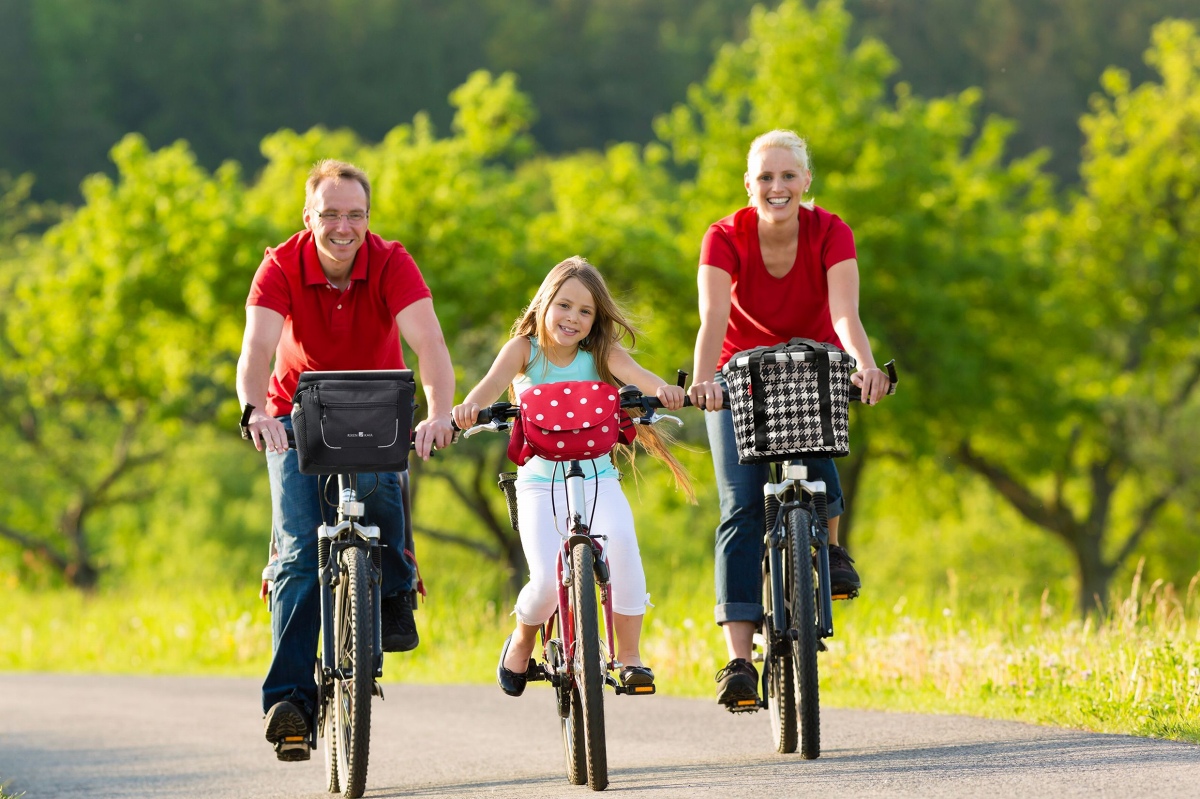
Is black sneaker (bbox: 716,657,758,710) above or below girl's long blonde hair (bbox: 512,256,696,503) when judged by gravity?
below

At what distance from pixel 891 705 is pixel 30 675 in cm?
937

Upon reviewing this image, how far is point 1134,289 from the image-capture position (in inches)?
1393

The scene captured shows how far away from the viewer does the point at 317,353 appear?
566 centimetres

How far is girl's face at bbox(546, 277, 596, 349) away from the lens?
5.59 metres

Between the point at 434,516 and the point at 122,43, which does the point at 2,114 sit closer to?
the point at 122,43

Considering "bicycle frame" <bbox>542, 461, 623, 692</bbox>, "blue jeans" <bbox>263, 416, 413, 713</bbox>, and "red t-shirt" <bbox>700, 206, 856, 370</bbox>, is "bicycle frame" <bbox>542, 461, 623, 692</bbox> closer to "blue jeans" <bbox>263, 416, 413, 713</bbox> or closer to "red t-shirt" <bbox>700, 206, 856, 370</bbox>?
"blue jeans" <bbox>263, 416, 413, 713</bbox>

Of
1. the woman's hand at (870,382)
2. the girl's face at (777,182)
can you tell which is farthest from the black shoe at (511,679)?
the girl's face at (777,182)

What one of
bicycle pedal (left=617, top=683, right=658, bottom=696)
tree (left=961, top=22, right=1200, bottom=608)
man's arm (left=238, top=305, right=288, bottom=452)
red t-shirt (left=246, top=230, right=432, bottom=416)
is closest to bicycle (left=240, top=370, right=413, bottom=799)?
man's arm (left=238, top=305, right=288, bottom=452)

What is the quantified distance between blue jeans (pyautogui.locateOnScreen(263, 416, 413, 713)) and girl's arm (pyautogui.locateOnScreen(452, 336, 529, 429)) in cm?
43

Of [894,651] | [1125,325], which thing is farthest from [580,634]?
[1125,325]

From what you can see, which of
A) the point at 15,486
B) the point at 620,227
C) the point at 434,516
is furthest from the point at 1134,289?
the point at 15,486

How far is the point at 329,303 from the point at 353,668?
52.2 inches

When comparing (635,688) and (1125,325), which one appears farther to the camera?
(1125,325)

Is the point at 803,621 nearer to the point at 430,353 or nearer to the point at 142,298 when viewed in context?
the point at 430,353
